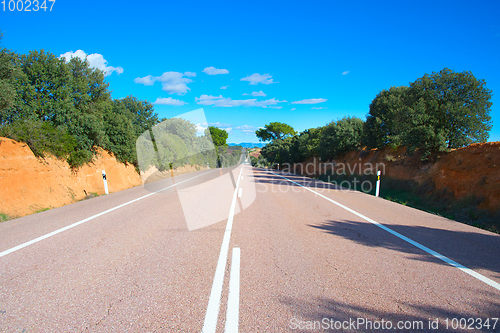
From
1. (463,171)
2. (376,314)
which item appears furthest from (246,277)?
(463,171)

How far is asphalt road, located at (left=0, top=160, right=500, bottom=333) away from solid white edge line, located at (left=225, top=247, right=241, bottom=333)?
1 centimetres

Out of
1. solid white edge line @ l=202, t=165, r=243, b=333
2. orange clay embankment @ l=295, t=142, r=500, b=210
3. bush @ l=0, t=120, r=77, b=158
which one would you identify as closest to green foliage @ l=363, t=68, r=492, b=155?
orange clay embankment @ l=295, t=142, r=500, b=210

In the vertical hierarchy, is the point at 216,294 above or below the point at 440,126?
below

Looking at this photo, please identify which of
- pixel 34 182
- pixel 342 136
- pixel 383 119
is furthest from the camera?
pixel 342 136

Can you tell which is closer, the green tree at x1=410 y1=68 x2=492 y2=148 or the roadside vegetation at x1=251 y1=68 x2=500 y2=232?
the roadside vegetation at x1=251 y1=68 x2=500 y2=232

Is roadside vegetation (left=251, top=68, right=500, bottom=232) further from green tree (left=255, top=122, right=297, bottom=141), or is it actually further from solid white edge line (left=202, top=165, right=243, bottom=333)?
green tree (left=255, top=122, right=297, bottom=141)

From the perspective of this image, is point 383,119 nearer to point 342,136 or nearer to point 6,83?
point 342,136

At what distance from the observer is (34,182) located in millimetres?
8891

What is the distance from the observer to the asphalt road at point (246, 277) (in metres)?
2.47

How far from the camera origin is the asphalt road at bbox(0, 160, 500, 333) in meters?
2.47

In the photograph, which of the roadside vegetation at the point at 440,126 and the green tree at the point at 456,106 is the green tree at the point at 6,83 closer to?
the roadside vegetation at the point at 440,126

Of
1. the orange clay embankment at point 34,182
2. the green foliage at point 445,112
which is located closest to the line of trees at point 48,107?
the orange clay embankment at point 34,182

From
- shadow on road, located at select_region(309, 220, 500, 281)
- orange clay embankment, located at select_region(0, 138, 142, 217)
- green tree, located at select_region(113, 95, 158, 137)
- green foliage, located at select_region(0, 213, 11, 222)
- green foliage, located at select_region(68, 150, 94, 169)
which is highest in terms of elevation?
green tree, located at select_region(113, 95, 158, 137)

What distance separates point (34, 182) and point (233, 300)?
31.9 ft
